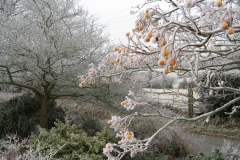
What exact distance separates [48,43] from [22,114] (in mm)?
2959

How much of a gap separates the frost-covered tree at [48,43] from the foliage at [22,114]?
155 centimetres

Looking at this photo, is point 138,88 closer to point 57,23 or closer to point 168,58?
point 57,23

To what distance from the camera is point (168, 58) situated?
30.3 inches

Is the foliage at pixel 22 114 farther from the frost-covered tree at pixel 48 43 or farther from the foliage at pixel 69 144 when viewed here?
the foliage at pixel 69 144

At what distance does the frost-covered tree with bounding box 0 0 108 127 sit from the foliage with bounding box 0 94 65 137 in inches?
61.1

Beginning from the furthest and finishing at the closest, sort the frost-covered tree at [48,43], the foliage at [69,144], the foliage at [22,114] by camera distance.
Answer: the foliage at [22,114]
the frost-covered tree at [48,43]
the foliage at [69,144]

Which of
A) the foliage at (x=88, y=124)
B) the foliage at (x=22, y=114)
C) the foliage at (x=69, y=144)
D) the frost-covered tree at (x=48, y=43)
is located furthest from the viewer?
the foliage at (x=22, y=114)

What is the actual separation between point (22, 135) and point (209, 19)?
625 cm

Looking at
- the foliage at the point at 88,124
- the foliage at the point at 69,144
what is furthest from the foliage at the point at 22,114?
the foliage at the point at 69,144

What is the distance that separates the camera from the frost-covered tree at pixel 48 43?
4.07m

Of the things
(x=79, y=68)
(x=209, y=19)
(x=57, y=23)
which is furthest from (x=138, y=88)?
(x=209, y=19)

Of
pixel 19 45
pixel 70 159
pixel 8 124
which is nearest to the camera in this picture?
pixel 70 159

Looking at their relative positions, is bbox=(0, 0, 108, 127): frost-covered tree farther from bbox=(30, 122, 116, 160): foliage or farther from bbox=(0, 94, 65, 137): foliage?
bbox=(0, 94, 65, 137): foliage

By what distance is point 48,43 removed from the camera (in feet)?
13.6
